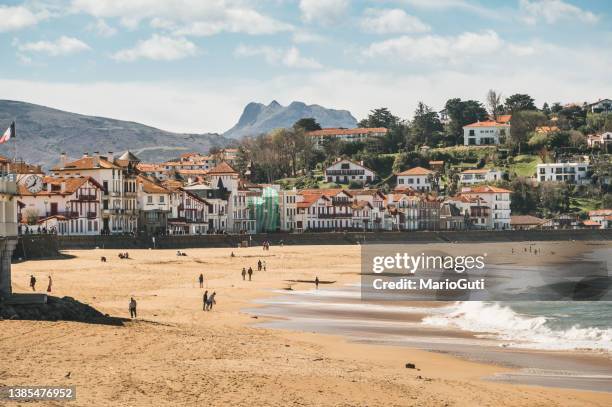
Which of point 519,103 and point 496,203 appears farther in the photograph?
point 519,103

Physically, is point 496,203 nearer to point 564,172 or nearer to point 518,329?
point 564,172

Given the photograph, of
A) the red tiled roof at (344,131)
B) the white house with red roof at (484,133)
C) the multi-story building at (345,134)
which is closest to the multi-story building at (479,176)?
the white house with red roof at (484,133)

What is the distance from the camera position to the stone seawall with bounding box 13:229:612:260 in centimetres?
5788

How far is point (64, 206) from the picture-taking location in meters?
74.8

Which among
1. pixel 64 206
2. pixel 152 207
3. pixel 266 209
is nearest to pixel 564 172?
→ pixel 266 209

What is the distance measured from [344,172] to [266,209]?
→ 38649 mm

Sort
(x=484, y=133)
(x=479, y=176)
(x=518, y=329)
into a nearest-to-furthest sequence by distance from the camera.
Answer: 1. (x=518, y=329)
2. (x=479, y=176)
3. (x=484, y=133)

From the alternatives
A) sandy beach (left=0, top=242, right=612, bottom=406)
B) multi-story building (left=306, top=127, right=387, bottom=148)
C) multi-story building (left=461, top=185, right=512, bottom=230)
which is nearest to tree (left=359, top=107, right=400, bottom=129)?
multi-story building (left=306, top=127, right=387, bottom=148)

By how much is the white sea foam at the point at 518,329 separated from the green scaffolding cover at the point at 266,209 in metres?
65.9

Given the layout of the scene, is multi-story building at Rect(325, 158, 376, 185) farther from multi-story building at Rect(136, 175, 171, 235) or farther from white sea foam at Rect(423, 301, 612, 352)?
white sea foam at Rect(423, 301, 612, 352)

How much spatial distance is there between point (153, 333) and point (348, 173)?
4586 inches

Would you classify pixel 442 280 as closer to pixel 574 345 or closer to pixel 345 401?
pixel 574 345

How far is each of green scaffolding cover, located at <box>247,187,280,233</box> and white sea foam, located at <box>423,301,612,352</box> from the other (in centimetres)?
6592

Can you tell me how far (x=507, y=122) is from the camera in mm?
171625
